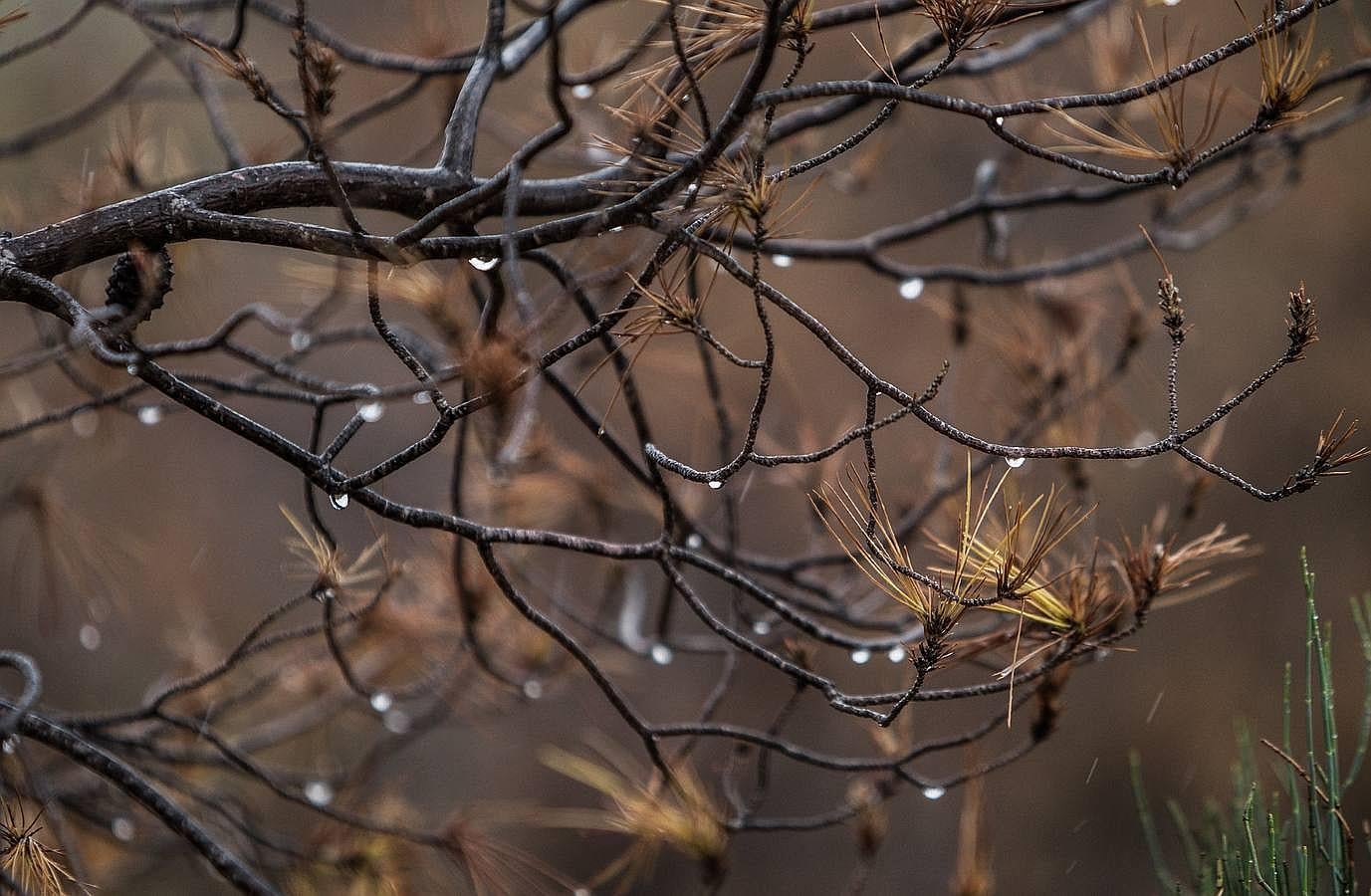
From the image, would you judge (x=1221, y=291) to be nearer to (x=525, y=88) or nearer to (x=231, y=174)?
(x=525, y=88)

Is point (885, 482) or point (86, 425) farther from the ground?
point (885, 482)

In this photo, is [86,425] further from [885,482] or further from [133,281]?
[885,482]

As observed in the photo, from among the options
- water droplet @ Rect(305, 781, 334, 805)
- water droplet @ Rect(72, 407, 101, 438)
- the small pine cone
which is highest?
water droplet @ Rect(72, 407, 101, 438)

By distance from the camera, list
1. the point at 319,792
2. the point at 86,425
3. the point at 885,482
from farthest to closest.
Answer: the point at 885,482 < the point at 86,425 < the point at 319,792

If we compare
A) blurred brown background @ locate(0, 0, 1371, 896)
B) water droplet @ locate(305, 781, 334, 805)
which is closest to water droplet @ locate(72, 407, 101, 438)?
blurred brown background @ locate(0, 0, 1371, 896)

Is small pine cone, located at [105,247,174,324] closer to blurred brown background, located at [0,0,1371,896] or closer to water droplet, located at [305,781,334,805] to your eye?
water droplet, located at [305,781,334,805]

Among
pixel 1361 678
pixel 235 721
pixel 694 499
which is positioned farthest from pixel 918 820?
pixel 235 721

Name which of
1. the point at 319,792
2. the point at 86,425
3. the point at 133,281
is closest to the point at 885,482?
the point at 319,792

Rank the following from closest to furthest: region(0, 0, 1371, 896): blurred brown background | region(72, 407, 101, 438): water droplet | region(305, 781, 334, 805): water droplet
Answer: region(305, 781, 334, 805): water droplet
region(72, 407, 101, 438): water droplet
region(0, 0, 1371, 896): blurred brown background

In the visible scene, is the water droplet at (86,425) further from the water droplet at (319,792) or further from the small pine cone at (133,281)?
the small pine cone at (133,281)
